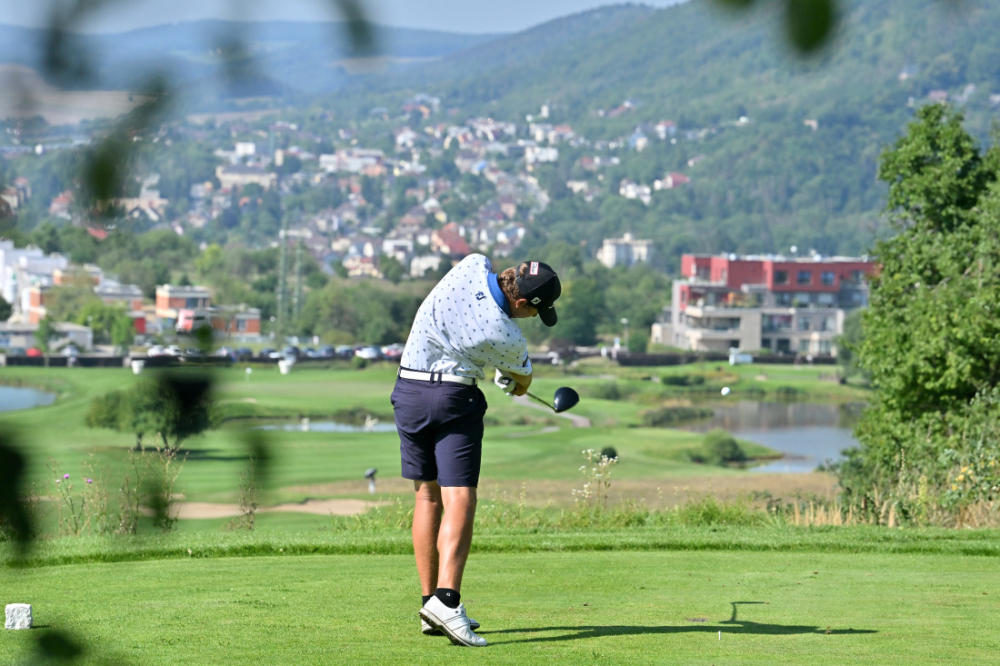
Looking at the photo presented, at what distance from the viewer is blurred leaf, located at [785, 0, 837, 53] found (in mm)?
1503

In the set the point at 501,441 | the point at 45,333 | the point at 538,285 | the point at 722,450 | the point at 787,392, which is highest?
the point at 538,285

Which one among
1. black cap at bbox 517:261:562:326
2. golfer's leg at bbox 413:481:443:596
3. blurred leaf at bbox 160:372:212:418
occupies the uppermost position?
black cap at bbox 517:261:562:326

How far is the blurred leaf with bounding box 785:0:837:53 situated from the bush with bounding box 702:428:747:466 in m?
50.8

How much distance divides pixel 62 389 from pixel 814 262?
9497 centimetres

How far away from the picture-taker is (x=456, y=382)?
3863 mm

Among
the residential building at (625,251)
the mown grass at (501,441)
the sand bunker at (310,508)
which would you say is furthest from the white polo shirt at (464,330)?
the residential building at (625,251)

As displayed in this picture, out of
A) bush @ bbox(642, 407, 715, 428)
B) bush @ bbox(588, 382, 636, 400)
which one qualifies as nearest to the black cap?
bush @ bbox(642, 407, 715, 428)

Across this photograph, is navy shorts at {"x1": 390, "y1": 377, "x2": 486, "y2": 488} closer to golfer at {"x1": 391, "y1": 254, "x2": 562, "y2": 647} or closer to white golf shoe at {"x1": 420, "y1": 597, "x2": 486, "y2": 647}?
golfer at {"x1": 391, "y1": 254, "x2": 562, "y2": 647}

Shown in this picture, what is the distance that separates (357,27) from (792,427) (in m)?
63.3

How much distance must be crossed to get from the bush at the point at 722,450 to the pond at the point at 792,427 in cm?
204

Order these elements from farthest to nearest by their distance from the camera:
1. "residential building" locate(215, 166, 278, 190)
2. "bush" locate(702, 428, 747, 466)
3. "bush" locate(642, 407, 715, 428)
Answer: "bush" locate(642, 407, 715, 428)
"bush" locate(702, 428, 747, 466)
"residential building" locate(215, 166, 278, 190)

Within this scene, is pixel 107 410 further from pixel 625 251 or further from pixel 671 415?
pixel 625 251

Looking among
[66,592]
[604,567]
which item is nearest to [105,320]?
[66,592]

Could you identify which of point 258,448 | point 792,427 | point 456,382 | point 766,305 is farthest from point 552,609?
point 766,305
